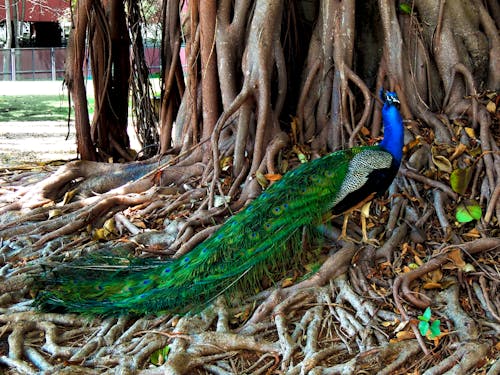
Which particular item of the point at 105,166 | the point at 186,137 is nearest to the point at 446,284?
the point at 186,137

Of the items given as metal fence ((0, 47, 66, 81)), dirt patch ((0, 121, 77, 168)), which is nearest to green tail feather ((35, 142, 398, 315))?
dirt patch ((0, 121, 77, 168))

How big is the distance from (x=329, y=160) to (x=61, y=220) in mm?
2198

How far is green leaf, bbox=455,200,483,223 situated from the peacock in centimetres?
49

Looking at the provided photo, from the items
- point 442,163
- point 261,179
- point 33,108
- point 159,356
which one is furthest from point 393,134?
point 33,108

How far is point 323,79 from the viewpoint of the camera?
536cm

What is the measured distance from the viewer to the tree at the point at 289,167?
3.82 metres

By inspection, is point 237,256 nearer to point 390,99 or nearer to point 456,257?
point 456,257

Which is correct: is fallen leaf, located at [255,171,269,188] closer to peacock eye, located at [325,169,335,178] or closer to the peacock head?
peacock eye, located at [325,169,335,178]

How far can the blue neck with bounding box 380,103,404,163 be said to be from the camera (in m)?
4.43

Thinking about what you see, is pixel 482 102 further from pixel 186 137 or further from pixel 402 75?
pixel 186 137

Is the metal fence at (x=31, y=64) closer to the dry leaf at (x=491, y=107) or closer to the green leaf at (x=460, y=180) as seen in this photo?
the dry leaf at (x=491, y=107)

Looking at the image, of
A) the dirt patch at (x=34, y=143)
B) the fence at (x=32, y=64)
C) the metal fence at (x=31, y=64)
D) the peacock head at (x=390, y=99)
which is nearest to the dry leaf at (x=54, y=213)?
the dirt patch at (x=34, y=143)

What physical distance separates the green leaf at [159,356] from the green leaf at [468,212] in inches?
78.8

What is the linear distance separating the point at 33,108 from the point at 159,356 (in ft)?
42.7
